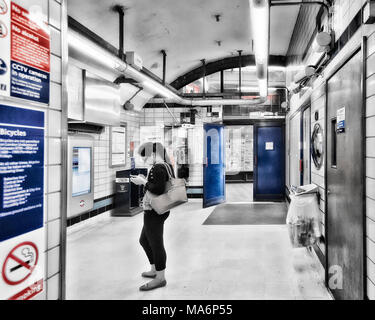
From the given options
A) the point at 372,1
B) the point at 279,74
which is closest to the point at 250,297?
the point at 372,1

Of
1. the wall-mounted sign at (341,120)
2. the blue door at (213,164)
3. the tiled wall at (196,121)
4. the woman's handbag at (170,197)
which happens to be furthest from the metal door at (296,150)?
the woman's handbag at (170,197)

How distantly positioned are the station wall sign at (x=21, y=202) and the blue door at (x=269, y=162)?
798 centimetres

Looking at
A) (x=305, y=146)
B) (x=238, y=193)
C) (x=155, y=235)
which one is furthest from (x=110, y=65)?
(x=238, y=193)

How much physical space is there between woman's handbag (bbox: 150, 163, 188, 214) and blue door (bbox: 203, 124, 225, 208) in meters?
4.53

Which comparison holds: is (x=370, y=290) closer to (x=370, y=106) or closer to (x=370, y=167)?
(x=370, y=167)

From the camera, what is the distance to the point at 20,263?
1.19m

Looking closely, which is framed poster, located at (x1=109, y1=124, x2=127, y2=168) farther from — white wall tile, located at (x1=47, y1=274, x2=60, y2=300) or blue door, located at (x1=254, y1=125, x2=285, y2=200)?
white wall tile, located at (x1=47, y1=274, x2=60, y2=300)

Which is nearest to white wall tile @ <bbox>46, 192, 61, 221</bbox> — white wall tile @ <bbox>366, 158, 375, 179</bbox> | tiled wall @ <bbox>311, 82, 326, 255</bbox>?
white wall tile @ <bbox>366, 158, 375, 179</bbox>

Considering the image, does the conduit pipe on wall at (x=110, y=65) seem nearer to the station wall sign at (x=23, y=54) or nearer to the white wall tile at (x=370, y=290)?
the station wall sign at (x=23, y=54)

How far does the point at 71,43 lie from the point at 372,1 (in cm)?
276

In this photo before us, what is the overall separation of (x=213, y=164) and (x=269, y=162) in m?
1.81

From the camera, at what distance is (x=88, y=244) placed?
15.6 ft

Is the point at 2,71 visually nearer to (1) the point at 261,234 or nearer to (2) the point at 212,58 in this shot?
(1) the point at 261,234

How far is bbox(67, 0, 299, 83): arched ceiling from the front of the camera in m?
4.73
